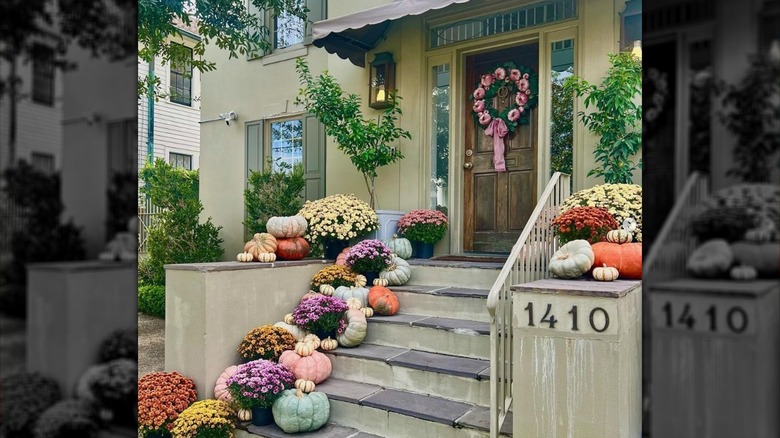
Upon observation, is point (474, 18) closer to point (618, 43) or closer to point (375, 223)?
point (618, 43)

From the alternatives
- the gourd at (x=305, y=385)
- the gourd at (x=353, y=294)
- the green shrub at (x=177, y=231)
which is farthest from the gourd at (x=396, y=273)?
the green shrub at (x=177, y=231)

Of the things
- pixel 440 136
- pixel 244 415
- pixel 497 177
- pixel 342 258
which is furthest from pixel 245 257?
pixel 497 177

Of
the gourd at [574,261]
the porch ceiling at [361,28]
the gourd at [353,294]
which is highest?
the porch ceiling at [361,28]

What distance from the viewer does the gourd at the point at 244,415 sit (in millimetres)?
3312

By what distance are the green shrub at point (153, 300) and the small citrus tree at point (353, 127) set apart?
11.6 ft

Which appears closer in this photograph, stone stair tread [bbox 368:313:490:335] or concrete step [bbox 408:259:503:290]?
stone stair tread [bbox 368:313:490:335]

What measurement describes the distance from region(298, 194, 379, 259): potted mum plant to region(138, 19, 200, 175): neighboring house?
7.68 meters

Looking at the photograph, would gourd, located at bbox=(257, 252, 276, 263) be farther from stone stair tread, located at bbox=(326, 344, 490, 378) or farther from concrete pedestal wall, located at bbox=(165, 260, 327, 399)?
stone stair tread, located at bbox=(326, 344, 490, 378)

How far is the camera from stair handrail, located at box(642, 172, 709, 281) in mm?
391

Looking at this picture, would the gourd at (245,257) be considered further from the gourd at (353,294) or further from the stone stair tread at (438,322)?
the stone stair tread at (438,322)

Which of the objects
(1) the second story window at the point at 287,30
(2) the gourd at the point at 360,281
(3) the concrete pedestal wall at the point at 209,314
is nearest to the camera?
(3) the concrete pedestal wall at the point at 209,314

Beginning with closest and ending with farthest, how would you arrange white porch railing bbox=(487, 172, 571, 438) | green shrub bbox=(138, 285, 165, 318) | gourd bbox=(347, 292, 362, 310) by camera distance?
white porch railing bbox=(487, 172, 571, 438) < gourd bbox=(347, 292, 362, 310) < green shrub bbox=(138, 285, 165, 318)

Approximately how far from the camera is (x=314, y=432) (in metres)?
3.21

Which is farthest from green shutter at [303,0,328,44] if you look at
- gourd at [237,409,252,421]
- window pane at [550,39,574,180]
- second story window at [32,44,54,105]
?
second story window at [32,44,54,105]
